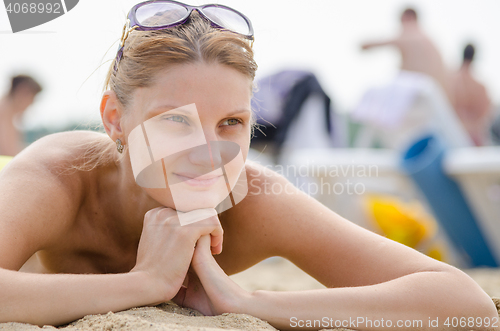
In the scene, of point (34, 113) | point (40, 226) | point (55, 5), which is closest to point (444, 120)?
point (55, 5)

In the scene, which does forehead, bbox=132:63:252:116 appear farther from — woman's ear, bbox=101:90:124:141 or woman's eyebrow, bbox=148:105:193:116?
woman's ear, bbox=101:90:124:141

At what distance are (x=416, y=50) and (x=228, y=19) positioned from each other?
4.70 m

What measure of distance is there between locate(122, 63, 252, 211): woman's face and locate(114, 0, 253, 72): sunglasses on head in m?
0.23

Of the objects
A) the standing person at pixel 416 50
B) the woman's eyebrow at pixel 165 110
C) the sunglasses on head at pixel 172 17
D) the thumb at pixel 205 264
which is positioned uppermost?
the sunglasses on head at pixel 172 17

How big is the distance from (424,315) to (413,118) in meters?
3.73

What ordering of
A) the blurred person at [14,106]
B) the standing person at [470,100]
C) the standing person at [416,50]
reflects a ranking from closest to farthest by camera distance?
the standing person at [416,50] < the blurred person at [14,106] < the standing person at [470,100]

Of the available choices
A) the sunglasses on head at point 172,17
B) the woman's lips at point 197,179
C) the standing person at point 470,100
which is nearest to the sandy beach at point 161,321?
the woman's lips at point 197,179

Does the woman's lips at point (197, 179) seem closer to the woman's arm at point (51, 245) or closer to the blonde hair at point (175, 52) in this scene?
the woman's arm at point (51, 245)

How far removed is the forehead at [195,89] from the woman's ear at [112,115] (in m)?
0.16

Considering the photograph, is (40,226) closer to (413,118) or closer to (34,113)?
(413,118)

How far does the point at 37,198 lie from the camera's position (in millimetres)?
1432

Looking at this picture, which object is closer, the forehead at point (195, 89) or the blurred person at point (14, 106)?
the forehead at point (195, 89)

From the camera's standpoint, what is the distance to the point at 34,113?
6.30 m

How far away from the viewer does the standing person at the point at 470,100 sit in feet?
21.0
